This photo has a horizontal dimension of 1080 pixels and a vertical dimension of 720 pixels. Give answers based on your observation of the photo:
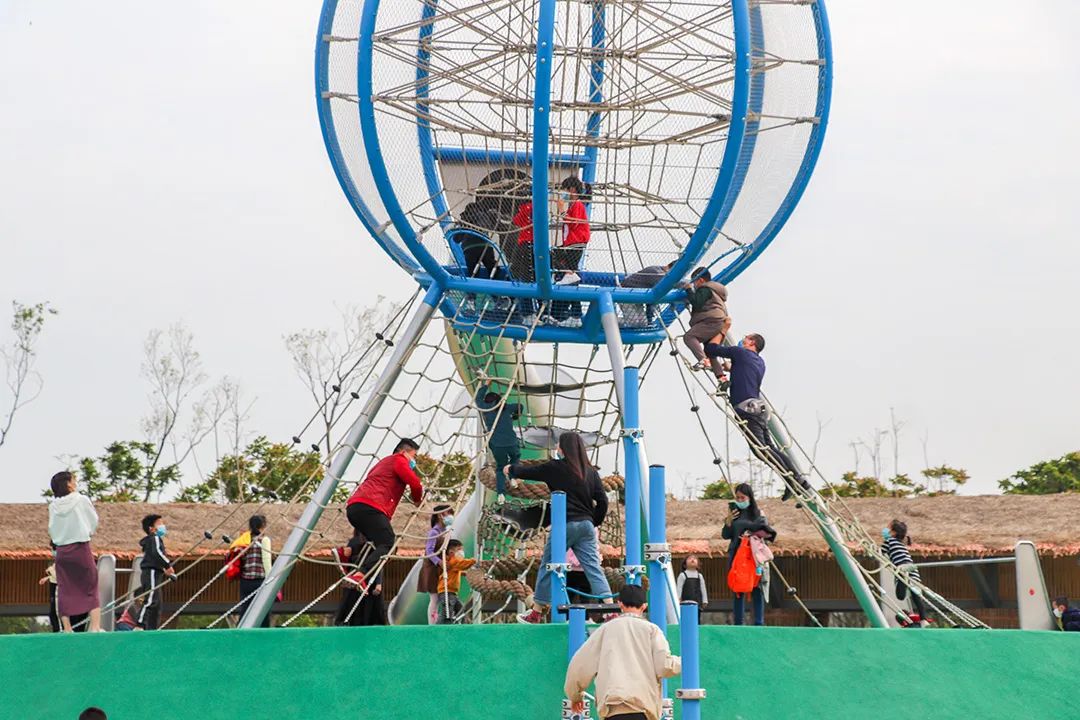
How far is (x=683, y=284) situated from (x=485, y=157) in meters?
1.80

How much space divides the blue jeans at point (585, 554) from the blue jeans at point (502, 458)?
1.37 meters

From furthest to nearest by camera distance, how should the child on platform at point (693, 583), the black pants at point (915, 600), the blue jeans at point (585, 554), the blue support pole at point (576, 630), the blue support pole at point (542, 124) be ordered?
1. the black pants at point (915, 600)
2. the child on platform at point (693, 583)
3. the blue support pole at point (542, 124)
4. the blue jeans at point (585, 554)
5. the blue support pole at point (576, 630)

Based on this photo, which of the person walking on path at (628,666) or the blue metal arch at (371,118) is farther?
the blue metal arch at (371,118)

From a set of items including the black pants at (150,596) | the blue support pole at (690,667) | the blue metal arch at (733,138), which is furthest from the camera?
the black pants at (150,596)

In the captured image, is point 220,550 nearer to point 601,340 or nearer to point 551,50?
point 601,340

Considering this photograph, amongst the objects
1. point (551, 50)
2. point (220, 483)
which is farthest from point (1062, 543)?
point (220, 483)

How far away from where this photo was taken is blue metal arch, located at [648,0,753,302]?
9859 millimetres

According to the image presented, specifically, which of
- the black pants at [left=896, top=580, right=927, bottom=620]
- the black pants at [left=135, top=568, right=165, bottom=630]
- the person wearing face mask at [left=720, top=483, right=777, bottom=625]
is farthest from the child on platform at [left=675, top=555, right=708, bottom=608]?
the black pants at [left=135, top=568, right=165, bottom=630]

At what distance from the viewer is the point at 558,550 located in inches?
344

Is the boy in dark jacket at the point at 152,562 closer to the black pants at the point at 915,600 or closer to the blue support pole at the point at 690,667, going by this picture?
the blue support pole at the point at 690,667

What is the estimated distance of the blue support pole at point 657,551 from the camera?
26.1 ft

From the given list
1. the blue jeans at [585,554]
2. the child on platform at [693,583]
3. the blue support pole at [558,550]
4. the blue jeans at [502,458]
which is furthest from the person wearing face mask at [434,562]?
the blue support pole at [558,550]

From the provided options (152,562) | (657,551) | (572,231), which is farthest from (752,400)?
(152,562)

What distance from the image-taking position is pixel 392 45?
34.8 feet
